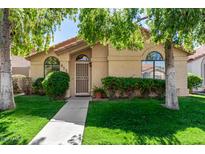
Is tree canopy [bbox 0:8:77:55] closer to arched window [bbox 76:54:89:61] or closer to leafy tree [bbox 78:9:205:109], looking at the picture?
leafy tree [bbox 78:9:205:109]

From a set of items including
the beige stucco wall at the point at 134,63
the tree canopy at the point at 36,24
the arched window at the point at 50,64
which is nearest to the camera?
the tree canopy at the point at 36,24

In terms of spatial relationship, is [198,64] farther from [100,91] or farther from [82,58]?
[100,91]

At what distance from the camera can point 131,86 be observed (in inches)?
636

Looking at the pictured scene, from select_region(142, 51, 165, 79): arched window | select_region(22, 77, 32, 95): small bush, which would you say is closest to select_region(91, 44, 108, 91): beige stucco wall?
select_region(142, 51, 165, 79): arched window

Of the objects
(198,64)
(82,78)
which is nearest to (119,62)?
(82,78)

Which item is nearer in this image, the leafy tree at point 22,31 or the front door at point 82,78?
the leafy tree at point 22,31

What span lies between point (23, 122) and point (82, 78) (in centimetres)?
982

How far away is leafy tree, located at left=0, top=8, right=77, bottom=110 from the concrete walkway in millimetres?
2997

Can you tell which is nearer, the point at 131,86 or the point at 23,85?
the point at 131,86

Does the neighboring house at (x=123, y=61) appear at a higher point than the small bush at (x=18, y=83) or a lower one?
higher

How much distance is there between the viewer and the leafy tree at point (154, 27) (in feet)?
28.8

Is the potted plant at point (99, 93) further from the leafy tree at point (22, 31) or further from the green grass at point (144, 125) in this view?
the leafy tree at point (22, 31)

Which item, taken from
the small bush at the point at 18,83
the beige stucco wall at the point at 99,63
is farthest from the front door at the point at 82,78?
the small bush at the point at 18,83

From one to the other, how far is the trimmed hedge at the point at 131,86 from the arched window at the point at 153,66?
5.75 ft
